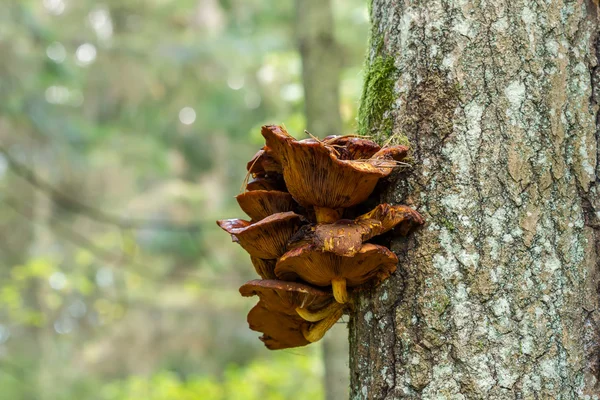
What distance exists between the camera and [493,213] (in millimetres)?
1497

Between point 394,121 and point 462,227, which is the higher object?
point 394,121

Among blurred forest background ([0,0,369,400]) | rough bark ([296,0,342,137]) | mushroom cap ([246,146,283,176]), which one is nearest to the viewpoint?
mushroom cap ([246,146,283,176])

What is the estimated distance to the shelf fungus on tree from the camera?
1444 millimetres

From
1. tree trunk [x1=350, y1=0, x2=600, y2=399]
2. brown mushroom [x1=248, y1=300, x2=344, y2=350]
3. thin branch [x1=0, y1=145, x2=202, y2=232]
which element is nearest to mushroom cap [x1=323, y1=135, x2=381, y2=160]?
tree trunk [x1=350, y1=0, x2=600, y2=399]

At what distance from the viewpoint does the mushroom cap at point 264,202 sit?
5.38ft

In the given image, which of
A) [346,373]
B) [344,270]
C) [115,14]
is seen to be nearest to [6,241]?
[115,14]

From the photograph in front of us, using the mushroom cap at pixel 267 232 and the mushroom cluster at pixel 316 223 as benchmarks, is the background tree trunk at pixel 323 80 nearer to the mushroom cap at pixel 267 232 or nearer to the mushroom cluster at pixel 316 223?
the mushroom cluster at pixel 316 223

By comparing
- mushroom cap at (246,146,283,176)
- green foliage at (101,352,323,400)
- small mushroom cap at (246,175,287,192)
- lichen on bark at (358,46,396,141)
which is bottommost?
green foliage at (101,352,323,400)

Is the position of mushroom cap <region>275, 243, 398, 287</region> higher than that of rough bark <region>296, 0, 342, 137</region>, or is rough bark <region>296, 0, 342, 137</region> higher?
rough bark <region>296, 0, 342, 137</region>

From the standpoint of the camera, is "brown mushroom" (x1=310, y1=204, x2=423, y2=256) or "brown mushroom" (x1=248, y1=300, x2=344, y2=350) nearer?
"brown mushroom" (x1=310, y1=204, x2=423, y2=256)

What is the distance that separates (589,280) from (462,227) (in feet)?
1.28

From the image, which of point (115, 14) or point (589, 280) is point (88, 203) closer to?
point (115, 14)

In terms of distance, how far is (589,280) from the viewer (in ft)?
5.02

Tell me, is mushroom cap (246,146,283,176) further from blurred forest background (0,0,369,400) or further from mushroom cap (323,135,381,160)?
blurred forest background (0,0,369,400)
